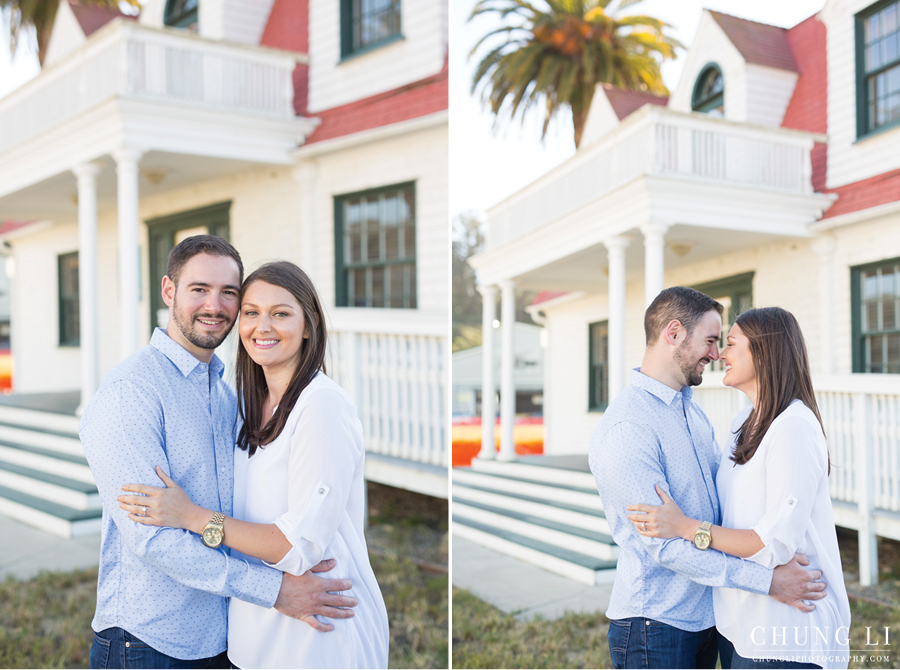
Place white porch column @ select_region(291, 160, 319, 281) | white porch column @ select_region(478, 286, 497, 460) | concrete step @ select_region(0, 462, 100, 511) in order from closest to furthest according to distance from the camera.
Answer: concrete step @ select_region(0, 462, 100, 511) → white porch column @ select_region(478, 286, 497, 460) → white porch column @ select_region(291, 160, 319, 281)

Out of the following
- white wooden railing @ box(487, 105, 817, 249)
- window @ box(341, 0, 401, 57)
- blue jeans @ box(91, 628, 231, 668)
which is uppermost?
window @ box(341, 0, 401, 57)

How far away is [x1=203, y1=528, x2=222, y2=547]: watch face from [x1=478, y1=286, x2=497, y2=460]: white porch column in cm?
358

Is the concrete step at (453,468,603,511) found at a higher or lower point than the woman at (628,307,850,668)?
lower

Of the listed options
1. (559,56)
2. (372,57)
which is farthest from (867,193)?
(372,57)

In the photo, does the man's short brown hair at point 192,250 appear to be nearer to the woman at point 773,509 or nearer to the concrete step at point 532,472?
the woman at point 773,509

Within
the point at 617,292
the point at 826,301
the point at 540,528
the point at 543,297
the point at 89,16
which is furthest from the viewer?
the point at 543,297

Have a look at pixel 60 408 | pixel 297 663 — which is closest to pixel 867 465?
pixel 297 663

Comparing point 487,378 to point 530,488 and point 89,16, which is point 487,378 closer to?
point 530,488

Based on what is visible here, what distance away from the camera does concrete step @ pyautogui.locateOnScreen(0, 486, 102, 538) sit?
194 inches

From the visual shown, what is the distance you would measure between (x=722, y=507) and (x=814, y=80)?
2747 mm

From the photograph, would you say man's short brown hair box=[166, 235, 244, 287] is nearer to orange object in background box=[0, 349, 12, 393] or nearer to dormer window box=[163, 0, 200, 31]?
dormer window box=[163, 0, 200, 31]

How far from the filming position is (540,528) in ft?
16.8

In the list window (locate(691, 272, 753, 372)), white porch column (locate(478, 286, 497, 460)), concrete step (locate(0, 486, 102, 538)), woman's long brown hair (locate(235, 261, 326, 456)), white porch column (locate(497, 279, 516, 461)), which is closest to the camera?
woman's long brown hair (locate(235, 261, 326, 456))

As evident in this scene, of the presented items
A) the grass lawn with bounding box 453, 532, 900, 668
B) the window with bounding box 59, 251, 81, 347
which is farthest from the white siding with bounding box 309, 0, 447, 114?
the window with bounding box 59, 251, 81, 347
